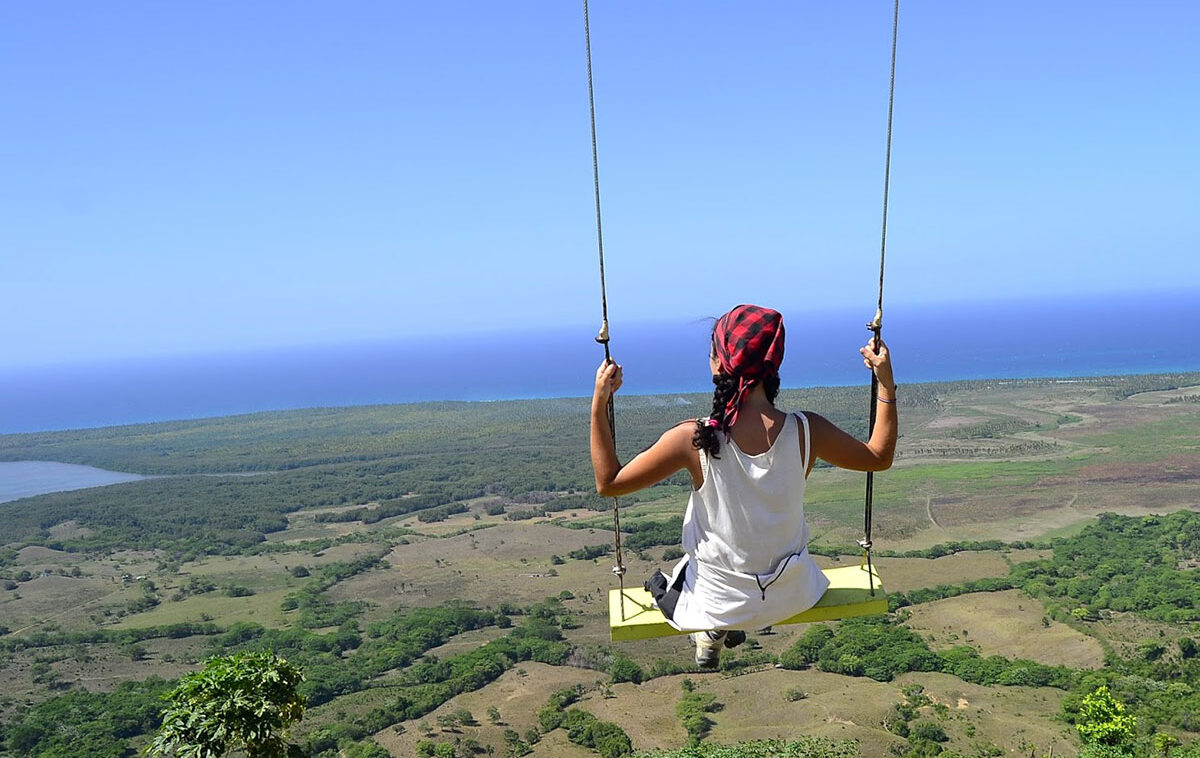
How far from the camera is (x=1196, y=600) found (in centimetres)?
2894

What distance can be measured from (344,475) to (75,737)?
152 feet

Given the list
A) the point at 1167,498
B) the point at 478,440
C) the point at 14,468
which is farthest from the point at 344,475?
the point at 1167,498

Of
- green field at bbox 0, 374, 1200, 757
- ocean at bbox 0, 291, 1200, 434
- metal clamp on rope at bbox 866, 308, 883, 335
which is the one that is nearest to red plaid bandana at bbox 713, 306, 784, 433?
metal clamp on rope at bbox 866, 308, 883, 335

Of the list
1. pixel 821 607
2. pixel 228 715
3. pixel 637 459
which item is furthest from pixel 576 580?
pixel 637 459

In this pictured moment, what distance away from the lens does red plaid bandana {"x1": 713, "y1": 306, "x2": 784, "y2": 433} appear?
2.45 metres

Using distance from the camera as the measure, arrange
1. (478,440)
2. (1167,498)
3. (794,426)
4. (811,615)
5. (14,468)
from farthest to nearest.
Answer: (14,468) < (478,440) < (1167,498) < (811,615) < (794,426)

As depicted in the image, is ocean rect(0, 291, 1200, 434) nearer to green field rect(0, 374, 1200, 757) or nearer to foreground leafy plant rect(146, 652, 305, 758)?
green field rect(0, 374, 1200, 757)

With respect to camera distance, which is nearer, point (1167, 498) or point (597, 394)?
point (597, 394)

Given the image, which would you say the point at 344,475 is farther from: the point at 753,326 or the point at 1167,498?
the point at 753,326

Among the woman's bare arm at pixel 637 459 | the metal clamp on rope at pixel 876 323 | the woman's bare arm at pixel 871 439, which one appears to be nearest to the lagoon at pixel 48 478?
the woman's bare arm at pixel 637 459

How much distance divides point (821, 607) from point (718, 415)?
1.04 m

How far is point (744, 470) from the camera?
2.48m

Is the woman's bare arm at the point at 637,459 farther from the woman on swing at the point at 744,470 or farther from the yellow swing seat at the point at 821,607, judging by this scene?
the yellow swing seat at the point at 821,607

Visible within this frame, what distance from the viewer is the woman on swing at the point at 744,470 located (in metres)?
2.46
